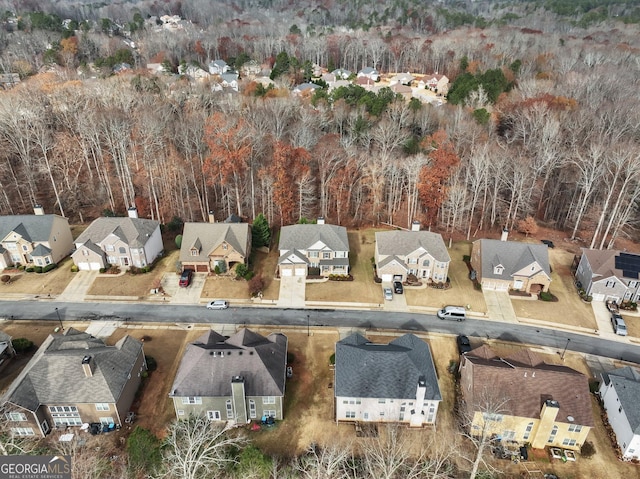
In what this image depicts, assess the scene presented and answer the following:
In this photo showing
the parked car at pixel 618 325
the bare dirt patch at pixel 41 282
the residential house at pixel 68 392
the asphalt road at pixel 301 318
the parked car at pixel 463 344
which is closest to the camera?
the residential house at pixel 68 392

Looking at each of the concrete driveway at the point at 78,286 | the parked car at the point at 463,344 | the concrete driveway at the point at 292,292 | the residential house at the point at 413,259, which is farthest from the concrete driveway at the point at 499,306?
the concrete driveway at the point at 78,286

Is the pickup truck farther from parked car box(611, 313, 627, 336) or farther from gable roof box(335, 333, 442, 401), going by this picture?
gable roof box(335, 333, 442, 401)

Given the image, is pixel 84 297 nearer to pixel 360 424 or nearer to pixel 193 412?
pixel 193 412

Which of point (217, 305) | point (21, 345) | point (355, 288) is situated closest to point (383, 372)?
point (355, 288)

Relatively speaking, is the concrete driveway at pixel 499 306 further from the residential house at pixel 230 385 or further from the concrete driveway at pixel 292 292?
the residential house at pixel 230 385

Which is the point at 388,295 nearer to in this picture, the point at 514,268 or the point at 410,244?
the point at 410,244
